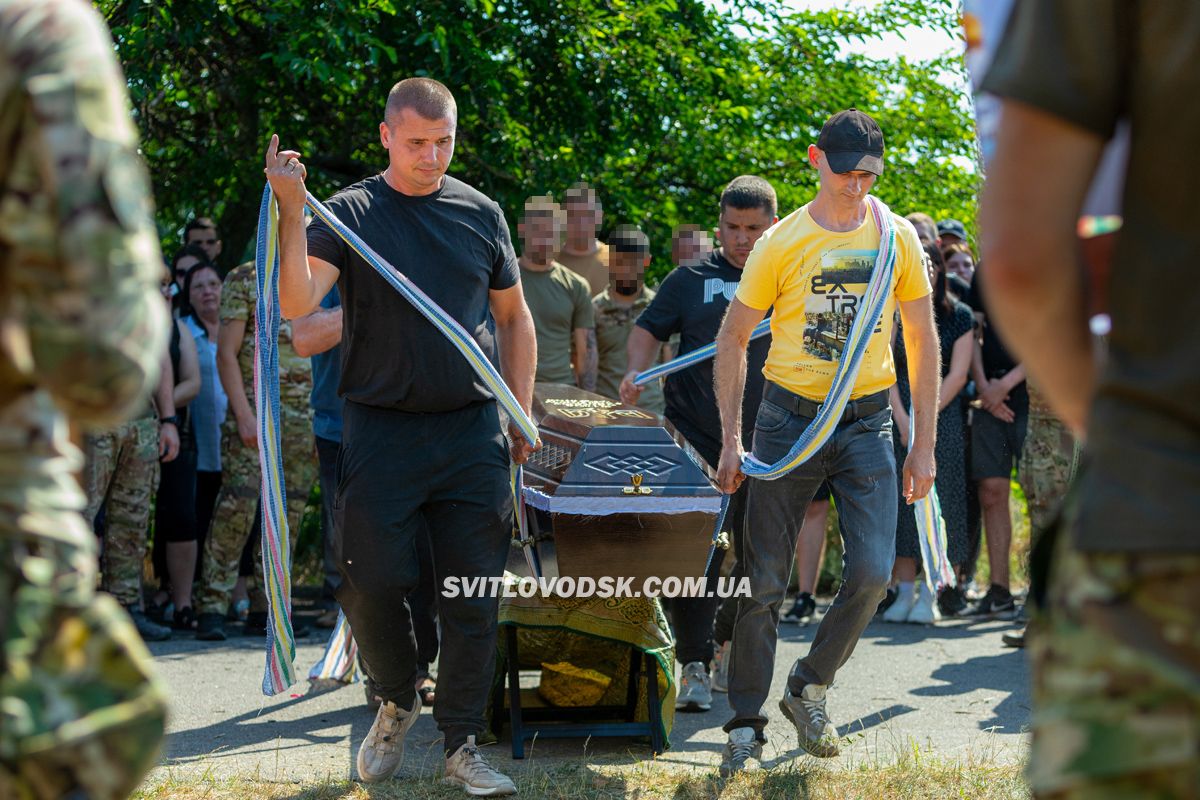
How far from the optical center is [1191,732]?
183 cm

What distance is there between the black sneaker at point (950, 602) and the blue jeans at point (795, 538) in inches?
166

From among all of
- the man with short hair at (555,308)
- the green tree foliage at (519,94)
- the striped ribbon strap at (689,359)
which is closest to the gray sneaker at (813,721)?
the striped ribbon strap at (689,359)

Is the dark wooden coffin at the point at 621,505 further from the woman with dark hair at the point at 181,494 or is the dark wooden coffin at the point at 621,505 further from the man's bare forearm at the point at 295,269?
the woman with dark hair at the point at 181,494

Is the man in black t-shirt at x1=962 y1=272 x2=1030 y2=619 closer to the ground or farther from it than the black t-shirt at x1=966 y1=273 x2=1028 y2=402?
closer to the ground

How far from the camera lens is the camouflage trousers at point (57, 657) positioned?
2086 mm

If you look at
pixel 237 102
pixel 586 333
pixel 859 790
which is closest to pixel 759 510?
pixel 859 790

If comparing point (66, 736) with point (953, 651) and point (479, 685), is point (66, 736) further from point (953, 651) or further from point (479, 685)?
point (953, 651)

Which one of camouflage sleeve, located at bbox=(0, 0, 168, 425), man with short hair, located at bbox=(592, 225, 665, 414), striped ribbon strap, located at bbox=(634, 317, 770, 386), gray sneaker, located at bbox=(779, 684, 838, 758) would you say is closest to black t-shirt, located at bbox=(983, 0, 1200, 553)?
camouflage sleeve, located at bbox=(0, 0, 168, 425)

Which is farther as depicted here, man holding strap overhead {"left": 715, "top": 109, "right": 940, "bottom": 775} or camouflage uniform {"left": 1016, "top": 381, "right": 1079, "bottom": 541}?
camouflage uniform {"left": 1016, "top": 381, "right": 1079, "bottom": 541}

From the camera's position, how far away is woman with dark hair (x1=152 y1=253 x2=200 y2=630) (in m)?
8.95

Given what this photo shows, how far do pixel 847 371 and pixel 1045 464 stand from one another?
13.7 feet

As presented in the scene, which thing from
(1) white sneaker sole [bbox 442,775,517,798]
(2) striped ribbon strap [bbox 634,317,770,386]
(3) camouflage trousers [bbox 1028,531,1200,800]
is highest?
(2) striped ribbon strap [bbox 634,317,770,386]

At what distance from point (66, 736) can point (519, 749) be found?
12.7 ft

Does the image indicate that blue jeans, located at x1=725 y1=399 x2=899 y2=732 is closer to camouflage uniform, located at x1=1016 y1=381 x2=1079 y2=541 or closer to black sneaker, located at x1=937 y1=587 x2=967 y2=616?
camouflage uniform, located at x1=1016 y1=381 x2=1079 y2=541
